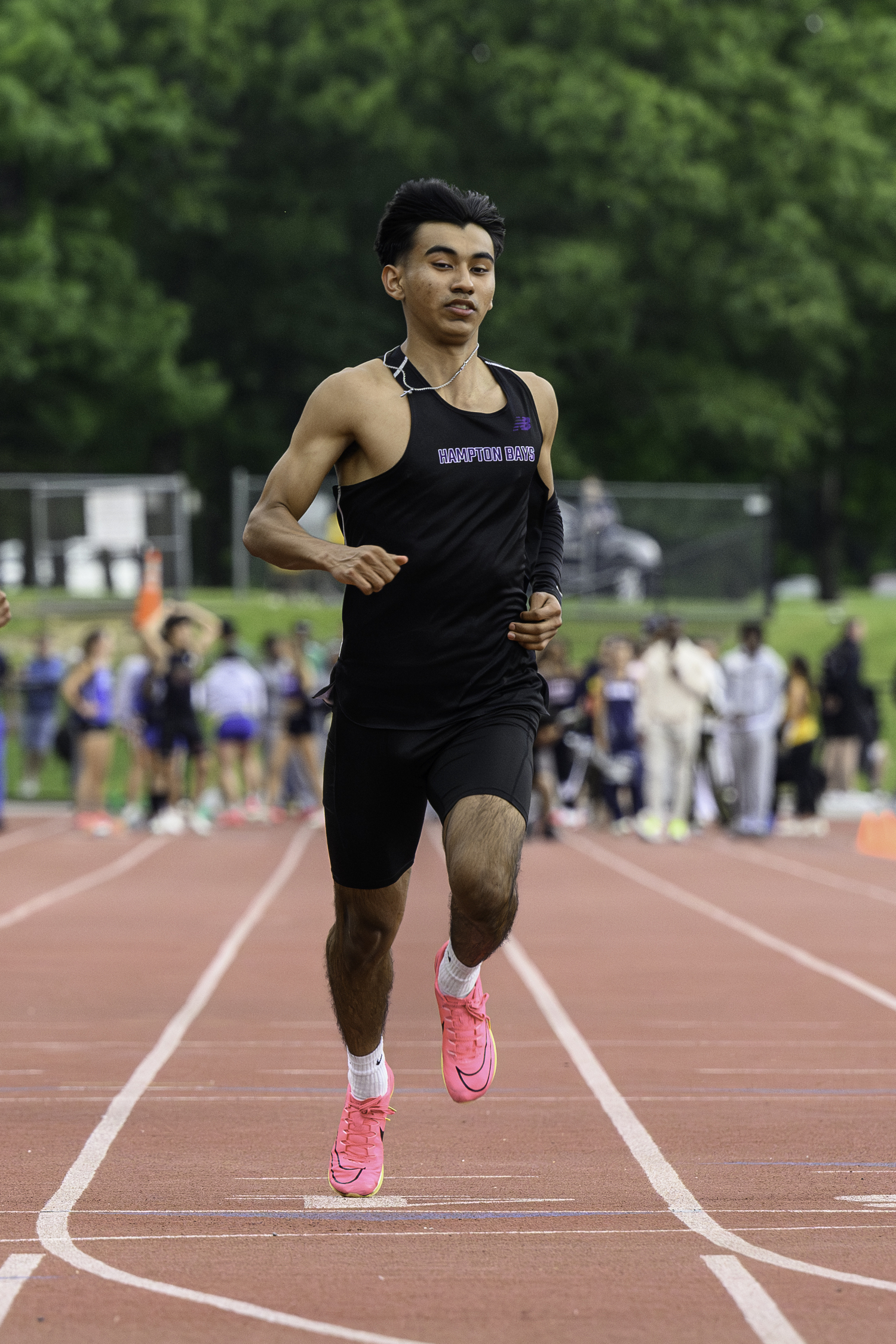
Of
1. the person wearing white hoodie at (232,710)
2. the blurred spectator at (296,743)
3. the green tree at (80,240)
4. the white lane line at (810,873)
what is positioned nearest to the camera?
the white lane line at (810,873)

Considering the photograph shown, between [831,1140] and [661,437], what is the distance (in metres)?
38.9

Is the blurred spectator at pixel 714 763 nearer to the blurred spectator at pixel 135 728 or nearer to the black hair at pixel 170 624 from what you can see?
the black hair at pixel 170 624

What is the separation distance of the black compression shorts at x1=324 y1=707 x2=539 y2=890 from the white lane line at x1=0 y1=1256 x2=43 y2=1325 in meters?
1.07

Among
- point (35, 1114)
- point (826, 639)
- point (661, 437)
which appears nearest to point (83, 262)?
point (661, 437)

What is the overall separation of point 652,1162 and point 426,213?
243 centimetres

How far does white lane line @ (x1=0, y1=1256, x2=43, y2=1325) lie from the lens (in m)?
3.92

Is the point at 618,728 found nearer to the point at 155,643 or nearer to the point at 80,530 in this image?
the point at 155,643

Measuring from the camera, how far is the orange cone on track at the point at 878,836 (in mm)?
17531

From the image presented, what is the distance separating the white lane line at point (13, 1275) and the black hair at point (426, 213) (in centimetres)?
233

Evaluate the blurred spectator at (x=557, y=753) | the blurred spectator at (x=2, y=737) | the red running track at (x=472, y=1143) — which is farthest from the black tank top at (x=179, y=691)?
the red running track at (x=472, y=1143)

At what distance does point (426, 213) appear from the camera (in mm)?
4809

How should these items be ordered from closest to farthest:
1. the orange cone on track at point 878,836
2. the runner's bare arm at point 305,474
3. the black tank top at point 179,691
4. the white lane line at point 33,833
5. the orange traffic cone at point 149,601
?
the runner's bare arm at point 305,474 → the orange cone on track at point 878,836 → the white lane line at point 33,833 → the black tank top at point 179,691 → the orange traffic cone at point 149,601

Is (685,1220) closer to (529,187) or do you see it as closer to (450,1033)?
(450,1033)

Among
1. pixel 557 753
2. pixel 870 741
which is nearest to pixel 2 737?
pixel 557 753
